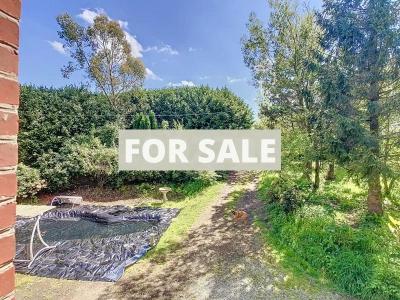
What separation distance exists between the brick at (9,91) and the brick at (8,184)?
24cm

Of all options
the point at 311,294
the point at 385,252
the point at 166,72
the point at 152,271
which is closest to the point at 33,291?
the point at 152,271

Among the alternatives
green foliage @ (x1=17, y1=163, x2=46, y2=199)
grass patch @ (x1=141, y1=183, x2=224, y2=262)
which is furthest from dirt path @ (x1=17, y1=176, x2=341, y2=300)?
green foliage @ (x1=17, y1=163, x2=46, y2=199)

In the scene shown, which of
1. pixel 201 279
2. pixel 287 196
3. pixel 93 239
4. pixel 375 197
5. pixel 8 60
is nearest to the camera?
pixel 8 60

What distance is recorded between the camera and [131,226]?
7.80 m

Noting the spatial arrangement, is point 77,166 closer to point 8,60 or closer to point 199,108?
point 199,108

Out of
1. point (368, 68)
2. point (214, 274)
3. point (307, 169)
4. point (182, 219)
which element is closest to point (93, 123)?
point (182, 219)

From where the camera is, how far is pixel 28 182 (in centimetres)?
1066

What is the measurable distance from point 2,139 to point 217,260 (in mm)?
5666

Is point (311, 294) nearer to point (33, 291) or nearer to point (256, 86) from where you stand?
point (33, 291)

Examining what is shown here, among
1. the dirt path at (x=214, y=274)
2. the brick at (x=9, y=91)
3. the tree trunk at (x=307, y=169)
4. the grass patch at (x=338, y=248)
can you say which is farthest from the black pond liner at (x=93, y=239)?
the brick at (x=9, y=91)

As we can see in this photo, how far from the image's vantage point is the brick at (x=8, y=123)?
81cm

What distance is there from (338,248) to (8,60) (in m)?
6.38

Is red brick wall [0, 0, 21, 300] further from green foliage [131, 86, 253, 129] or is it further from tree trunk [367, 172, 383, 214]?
green foliage [131, 86, 253, 129]

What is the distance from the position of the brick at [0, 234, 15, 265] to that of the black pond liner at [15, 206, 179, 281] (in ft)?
15.9
